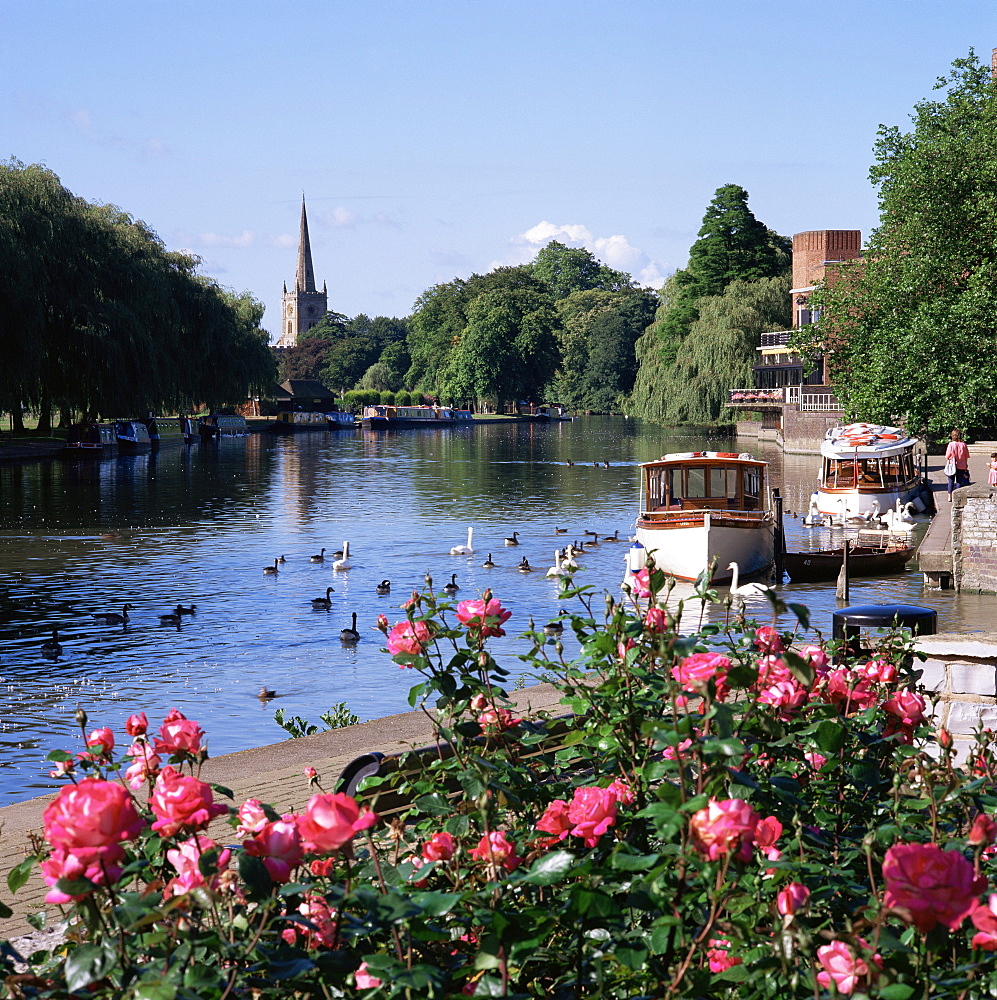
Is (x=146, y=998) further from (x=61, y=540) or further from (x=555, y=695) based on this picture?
(x=61, y=540)

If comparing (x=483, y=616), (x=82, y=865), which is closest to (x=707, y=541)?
(x=483, y=616)

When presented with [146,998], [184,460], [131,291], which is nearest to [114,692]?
[146,998]

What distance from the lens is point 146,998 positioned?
2439mm

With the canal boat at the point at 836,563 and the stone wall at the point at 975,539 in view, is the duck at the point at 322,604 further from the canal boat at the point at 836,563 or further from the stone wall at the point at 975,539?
the stone wall at the point at 975,539

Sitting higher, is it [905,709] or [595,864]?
[905,709]

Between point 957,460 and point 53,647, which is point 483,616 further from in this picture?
point 957,460

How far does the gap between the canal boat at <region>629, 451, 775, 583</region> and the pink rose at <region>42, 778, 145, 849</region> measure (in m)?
19.9

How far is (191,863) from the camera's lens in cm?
281

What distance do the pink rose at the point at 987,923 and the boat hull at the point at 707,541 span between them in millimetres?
20306

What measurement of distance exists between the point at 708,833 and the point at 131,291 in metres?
54.4

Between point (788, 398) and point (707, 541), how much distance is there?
51942 mm

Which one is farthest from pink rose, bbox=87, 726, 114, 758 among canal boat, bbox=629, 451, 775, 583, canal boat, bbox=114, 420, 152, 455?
canal boat, bbox=114, 420, 152, 455

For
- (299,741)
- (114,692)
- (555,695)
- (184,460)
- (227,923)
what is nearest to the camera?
(227,923)

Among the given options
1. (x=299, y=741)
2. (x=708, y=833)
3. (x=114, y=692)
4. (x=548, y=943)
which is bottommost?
(x=114, y=692)
